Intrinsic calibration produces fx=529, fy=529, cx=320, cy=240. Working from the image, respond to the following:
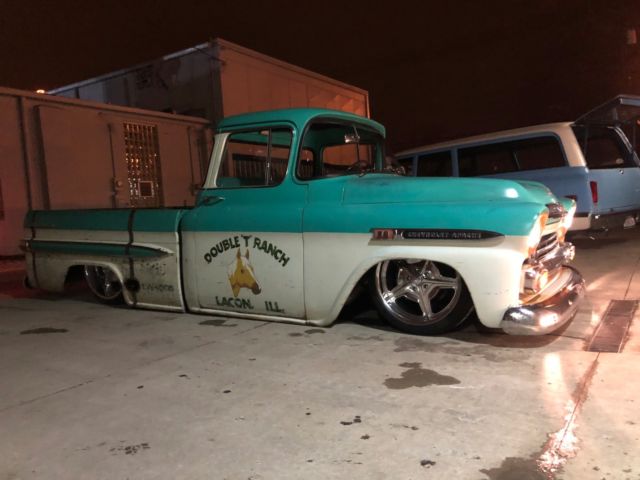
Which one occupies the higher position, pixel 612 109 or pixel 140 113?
pixel 140 113

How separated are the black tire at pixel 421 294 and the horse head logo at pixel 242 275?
1091 mm

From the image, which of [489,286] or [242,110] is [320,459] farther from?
[242,110]

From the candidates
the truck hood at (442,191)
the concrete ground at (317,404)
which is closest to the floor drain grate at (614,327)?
the concrete ground at (317,404)

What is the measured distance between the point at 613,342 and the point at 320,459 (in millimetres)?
2688

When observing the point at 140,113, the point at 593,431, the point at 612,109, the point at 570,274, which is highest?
the point at 140,113

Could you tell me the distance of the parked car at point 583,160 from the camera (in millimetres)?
7891

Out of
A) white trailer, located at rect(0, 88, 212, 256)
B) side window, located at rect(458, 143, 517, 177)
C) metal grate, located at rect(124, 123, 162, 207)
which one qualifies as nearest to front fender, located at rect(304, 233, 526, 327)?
side window, located at rect(458, 143, 517, 177)

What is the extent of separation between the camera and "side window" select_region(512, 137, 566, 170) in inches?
329

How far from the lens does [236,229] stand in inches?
192

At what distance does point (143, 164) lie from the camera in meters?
11.3

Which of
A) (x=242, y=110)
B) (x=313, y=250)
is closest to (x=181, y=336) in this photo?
(x=313, y=250)

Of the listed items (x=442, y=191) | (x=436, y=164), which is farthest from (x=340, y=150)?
(x=436, y=164)

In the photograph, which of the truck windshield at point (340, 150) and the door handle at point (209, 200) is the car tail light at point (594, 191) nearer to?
the truck windshield at point (340, 150)

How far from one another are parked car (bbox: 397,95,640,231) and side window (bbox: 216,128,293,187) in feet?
16.9
